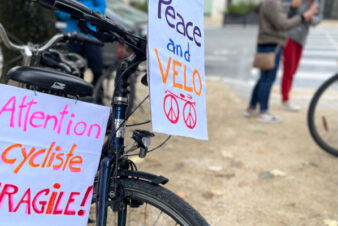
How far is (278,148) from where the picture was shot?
4.21m

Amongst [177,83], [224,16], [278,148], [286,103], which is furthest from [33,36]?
[224,16]

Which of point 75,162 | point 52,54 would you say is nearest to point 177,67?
point 75,162

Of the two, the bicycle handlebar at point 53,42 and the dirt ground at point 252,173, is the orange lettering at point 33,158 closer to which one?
the bicycle handlebar at point 53,42

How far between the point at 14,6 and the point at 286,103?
4075mm

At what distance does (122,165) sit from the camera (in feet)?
5.57

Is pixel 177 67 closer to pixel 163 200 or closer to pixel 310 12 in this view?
pixel 163 200

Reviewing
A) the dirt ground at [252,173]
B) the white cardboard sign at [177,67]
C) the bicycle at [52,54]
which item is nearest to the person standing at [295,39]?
the dirt ground at [252,173]

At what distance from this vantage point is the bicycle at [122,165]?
5.08 ft

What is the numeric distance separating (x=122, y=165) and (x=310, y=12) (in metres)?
3.93

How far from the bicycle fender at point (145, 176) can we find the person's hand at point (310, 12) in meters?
3.80

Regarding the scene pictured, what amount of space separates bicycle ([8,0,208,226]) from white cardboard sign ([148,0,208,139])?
143 mm

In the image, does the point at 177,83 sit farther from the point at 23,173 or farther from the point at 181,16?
the point at 23,173

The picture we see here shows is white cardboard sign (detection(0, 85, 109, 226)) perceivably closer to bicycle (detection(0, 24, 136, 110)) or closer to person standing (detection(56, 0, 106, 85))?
bicycle (detection(0, 24, 136, 110))

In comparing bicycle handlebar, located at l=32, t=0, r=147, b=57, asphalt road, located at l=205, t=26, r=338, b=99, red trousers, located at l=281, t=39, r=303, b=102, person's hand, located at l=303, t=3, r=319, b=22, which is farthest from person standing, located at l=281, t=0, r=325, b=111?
bicycle handlebar, located at l=32, t=0, r=147, b=57
